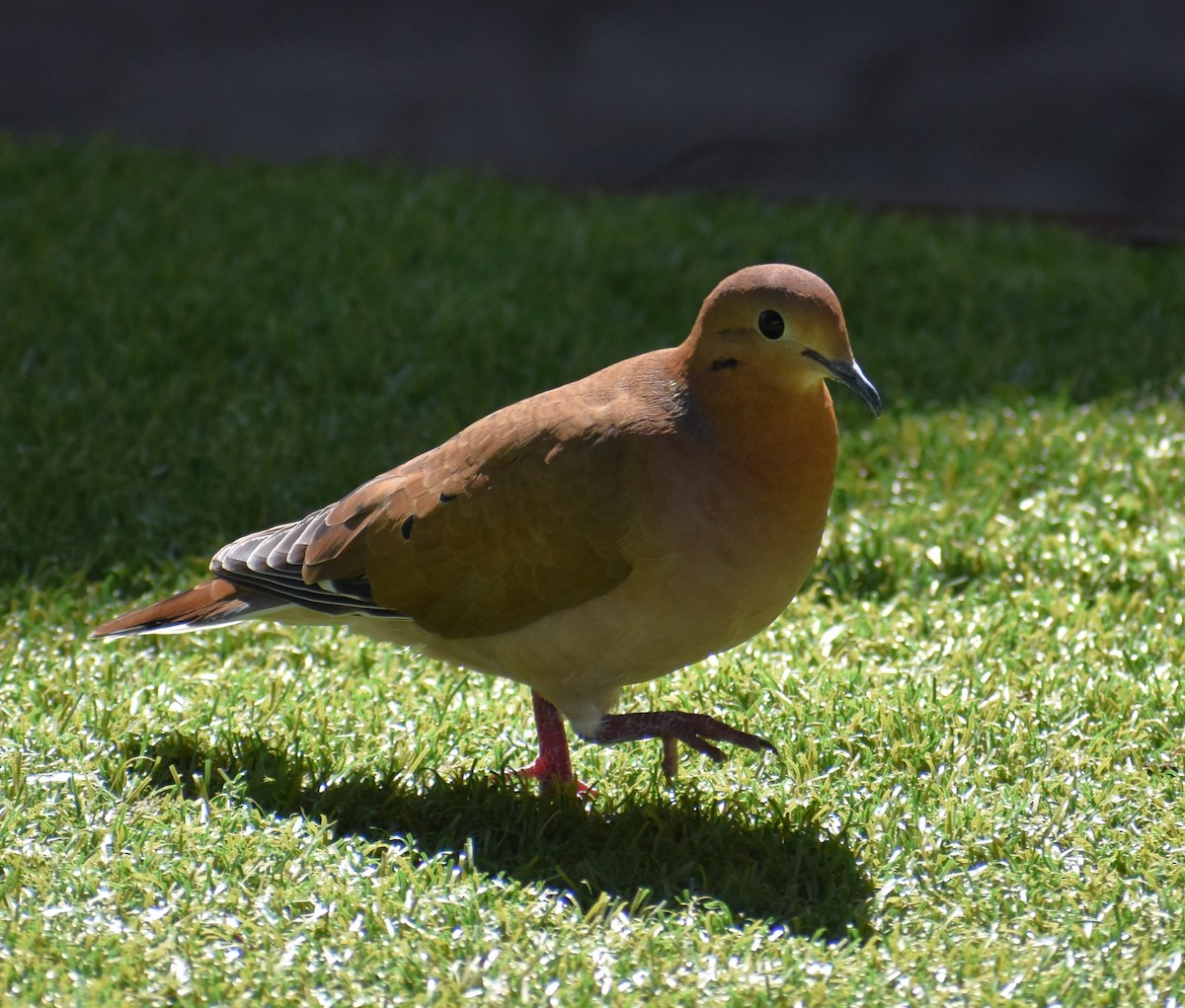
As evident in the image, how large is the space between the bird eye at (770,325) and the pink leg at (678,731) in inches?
29.1

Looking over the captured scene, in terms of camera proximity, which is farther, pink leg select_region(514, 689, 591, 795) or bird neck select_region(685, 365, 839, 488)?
pink leg select_region(514, 689, 591, 795)

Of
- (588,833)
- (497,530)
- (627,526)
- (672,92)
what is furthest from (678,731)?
(672,92)

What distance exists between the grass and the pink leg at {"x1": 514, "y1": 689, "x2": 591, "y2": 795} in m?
0.08

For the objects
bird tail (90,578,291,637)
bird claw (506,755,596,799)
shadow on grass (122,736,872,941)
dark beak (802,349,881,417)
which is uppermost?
dark beak (802,349,881,417)

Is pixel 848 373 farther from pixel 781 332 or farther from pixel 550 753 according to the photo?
pixel 550 753

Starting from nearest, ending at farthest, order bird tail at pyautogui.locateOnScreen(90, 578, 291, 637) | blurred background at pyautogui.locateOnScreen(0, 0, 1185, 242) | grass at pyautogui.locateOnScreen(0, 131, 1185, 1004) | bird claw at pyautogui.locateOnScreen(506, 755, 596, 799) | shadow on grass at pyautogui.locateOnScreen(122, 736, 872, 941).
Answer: grass at pyautogui.locateOnScreen(0, 131, 1185, 1004) < shadow on grass at pyautogui.locateOnScreen(122, 736, 872, 941) < bird claw at pyautogui.locateOnScreen(506, 755, 596, 799) < bird tail at pyautogui.locateOnScreen(90, 578, 291, 637) < blurred background at pyautogui.locateOnScreen(0, 0, 1185, 242)

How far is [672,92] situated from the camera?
26.4 feet

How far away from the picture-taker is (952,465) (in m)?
4.91

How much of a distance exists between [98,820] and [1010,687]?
2030 mm

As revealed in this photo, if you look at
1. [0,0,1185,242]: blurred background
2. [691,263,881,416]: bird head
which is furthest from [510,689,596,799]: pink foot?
[0,0,1185,242]: blurred background

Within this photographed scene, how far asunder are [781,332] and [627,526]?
47cm

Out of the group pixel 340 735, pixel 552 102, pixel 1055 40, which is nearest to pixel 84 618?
pixel 340 735

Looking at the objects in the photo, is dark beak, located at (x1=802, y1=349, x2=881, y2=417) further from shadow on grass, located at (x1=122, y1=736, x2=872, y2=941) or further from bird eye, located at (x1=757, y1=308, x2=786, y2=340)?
shadow on grass, located at (x1=122, y1=736, x2=872, y2=941)

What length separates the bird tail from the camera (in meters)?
3.34
